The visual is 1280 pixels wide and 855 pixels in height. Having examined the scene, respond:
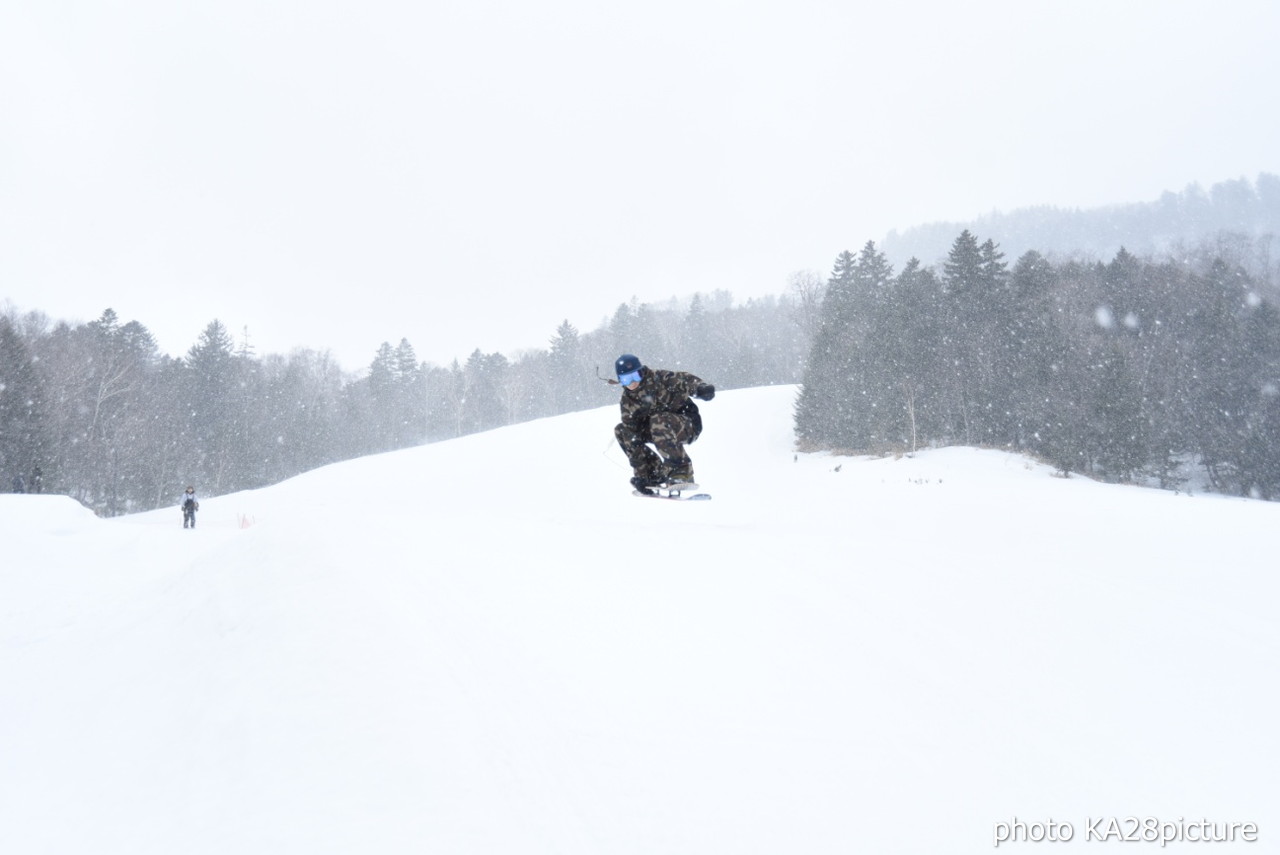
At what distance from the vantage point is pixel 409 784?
272 centimetres

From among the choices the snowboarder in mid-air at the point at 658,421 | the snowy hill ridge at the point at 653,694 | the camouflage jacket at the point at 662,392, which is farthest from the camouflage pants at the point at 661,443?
the snowy hill ridge at the point at 653,694

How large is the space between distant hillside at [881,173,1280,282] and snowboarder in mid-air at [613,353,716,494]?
125 metres

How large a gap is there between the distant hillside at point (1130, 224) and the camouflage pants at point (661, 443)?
125 metres

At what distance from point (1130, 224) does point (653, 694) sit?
6713 inches

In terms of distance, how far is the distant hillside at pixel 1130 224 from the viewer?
4958 inches

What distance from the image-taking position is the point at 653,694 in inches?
128

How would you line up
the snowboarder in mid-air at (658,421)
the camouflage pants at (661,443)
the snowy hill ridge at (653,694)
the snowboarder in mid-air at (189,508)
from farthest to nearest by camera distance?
the snowboarder in mid-air at (189,508) < the camouflage pants at (661,443) < the snowboarder in mid-air at (658,421) < the snowy hill ridge at (653,694)

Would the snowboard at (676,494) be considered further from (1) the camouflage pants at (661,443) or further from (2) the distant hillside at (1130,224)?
(2) the distant hillside at (1130,224)

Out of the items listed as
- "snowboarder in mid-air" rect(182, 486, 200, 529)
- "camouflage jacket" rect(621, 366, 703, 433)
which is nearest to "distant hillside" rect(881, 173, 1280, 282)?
"snowboarder in mid-air" rect(182, 486, 200, 529)

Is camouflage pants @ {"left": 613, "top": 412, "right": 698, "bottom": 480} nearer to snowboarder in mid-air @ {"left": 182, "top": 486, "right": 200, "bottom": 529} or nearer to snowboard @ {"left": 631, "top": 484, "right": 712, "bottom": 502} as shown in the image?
snowboard @ {"left": 631, "top": 484, "right": 712, "bottom": 502}

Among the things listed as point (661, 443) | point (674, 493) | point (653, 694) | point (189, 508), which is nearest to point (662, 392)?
point (661, 443)

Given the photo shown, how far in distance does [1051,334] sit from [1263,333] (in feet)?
45.8

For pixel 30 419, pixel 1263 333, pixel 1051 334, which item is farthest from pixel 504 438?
pixel 1263 333

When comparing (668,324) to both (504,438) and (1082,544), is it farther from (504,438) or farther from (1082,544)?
(1082,544)
